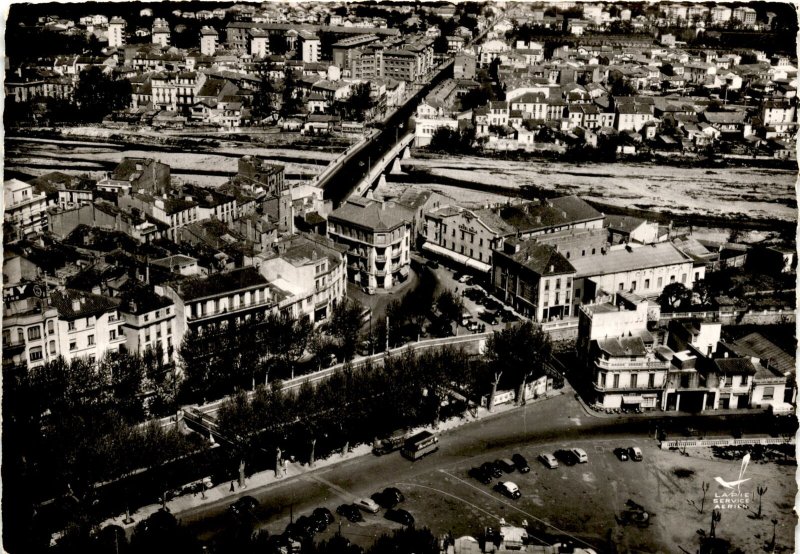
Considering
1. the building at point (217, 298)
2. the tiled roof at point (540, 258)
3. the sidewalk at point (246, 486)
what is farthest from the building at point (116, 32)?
the sidewalk at point (246, 486)

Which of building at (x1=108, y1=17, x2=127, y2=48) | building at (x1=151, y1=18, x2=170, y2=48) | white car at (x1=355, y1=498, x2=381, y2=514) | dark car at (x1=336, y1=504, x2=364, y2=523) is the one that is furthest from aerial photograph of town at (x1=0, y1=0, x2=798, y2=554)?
building at (x1=151, y1=18, x2=170, y2=48)

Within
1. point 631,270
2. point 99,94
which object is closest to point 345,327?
point 631,270

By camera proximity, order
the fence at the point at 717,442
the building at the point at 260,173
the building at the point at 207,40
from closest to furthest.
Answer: the fence at the point at 717,442, the building at the point at 260,173, the building at the point at 207,40

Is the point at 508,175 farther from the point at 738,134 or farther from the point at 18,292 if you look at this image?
the point at 18,292

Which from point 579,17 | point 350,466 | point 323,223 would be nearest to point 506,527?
point 350,466

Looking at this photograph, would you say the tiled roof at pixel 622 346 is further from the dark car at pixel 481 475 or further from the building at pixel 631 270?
the dark car at pixel 481 475
